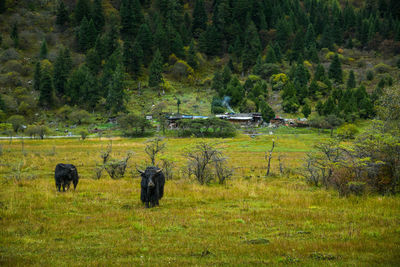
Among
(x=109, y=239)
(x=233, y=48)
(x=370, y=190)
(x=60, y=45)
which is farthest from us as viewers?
(x=233, y=48)

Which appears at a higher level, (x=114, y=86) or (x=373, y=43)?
(x=373, y=43)

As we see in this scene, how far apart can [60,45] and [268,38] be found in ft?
324

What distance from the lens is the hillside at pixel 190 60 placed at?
9462cm

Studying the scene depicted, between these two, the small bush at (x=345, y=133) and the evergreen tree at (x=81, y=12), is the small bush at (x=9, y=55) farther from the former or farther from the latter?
the small bush at (x=345, y=133)

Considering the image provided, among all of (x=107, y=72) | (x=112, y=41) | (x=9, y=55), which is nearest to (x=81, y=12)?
(x=112, y=41)

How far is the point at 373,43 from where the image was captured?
140625mm

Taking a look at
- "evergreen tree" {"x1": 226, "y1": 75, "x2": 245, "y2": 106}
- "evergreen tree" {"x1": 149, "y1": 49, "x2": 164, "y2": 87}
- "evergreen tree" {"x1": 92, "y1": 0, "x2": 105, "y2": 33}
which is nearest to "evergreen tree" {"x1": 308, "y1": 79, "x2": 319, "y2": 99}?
"evergreen tree" {"x1": 226, "y1": 75, "x2": 245, "y2": 106}

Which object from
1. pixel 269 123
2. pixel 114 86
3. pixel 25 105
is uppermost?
pixel 114 86

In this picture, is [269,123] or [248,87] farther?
[248,87]

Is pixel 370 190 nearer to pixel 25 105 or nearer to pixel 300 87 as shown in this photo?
pixel 300 87

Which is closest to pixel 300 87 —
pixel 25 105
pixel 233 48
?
pixel 233 48

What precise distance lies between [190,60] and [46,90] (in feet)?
191

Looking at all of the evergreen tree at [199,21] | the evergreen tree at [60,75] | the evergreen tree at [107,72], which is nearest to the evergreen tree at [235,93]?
the evergreen tree at [107,72]

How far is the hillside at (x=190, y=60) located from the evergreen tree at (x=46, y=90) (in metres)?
0.33
